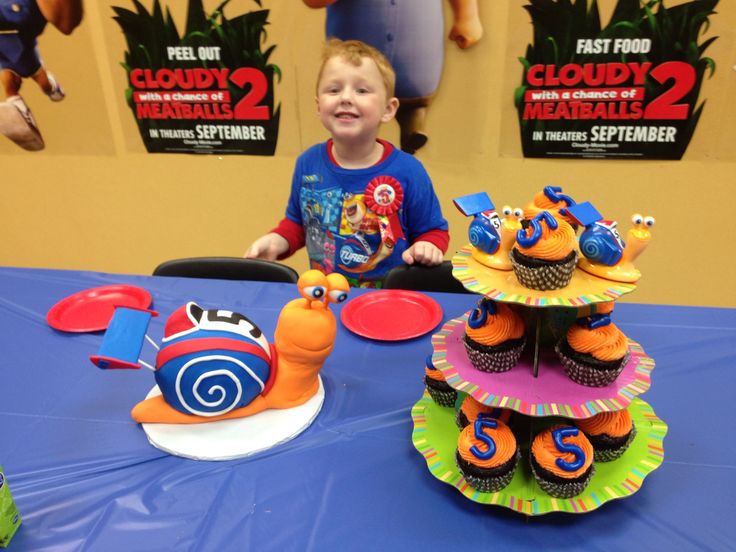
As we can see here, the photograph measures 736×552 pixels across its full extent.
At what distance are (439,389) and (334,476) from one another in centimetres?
19

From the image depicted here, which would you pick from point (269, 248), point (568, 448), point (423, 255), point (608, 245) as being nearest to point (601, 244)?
point (608, 245)

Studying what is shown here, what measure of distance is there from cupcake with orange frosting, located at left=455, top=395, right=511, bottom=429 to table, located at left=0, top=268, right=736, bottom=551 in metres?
0.09

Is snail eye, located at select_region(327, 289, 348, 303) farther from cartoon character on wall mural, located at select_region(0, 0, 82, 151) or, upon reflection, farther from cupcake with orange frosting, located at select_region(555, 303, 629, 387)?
cartoon character on wall mural, located at select_region(0, 0, 82, 151)

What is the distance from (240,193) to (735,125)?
1731 millimetres

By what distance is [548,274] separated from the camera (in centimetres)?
58

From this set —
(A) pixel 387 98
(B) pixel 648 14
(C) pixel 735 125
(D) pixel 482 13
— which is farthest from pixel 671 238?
(A) pixel 387 98

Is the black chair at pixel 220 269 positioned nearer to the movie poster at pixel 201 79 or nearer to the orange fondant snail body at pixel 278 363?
the orange fondant snail body at pixel 278 363

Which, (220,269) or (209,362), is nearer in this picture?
(209,362)

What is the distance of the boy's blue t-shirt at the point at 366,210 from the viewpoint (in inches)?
53.2

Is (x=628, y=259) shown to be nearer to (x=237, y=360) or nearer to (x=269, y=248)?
(x=237, y=360)

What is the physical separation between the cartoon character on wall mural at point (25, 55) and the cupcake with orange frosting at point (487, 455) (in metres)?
2.08

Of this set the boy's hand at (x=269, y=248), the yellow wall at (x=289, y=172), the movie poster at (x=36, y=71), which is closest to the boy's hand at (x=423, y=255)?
the boy's hand at (x=269, y=248)

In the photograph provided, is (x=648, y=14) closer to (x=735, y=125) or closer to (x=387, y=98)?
(x=735, y=125)

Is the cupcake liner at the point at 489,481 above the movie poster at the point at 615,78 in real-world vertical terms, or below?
below
